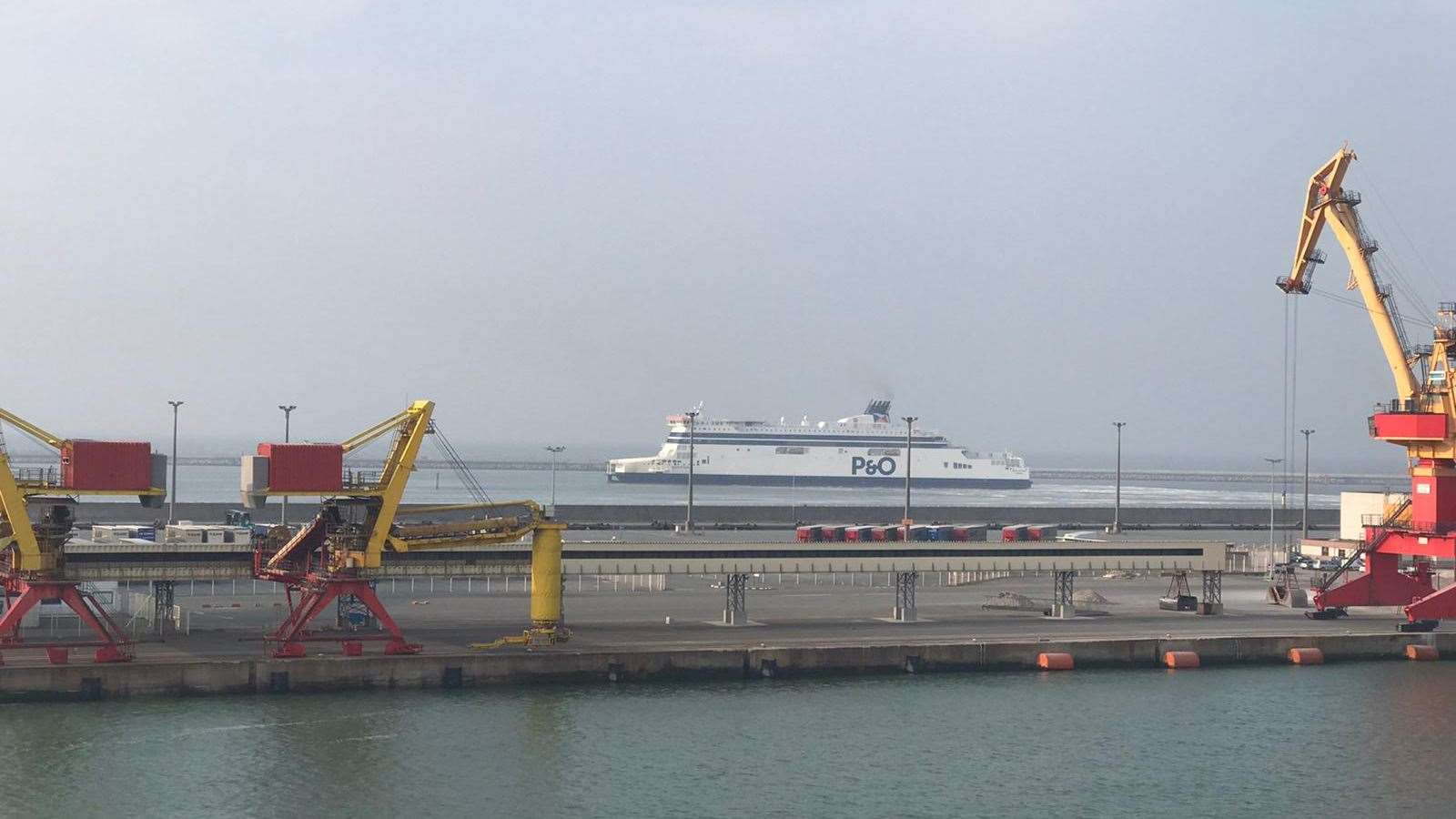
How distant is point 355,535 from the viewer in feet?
171

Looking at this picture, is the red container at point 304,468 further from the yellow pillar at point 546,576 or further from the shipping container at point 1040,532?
the shipping container at point 1040,532

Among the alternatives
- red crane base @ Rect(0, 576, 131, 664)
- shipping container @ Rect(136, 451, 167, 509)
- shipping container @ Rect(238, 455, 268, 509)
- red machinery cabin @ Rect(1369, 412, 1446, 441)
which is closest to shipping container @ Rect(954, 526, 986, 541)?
red machinery cabin @ Rect(1369, 412, 1446, 441)

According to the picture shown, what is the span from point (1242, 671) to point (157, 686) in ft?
126

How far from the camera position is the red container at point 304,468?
51.0 m

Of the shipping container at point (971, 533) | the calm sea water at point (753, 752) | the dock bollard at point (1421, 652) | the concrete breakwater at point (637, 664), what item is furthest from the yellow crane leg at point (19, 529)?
the shipping container at point (971, 533)

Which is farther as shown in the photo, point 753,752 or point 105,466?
point 105,466

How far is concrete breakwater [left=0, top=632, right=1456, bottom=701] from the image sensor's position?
4672 cm

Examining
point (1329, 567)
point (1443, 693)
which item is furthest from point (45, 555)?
point (1329, 567)

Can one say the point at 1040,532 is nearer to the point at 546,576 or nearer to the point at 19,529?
the point at 546,576

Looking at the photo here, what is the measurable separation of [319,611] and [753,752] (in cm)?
1678

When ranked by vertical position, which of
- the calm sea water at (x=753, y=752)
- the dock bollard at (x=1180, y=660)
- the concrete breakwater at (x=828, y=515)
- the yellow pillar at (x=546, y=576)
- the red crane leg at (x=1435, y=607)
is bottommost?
the calm sea water at (x=753, y=752)

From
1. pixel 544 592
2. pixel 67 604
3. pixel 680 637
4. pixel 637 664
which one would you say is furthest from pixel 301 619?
pixel 680 637

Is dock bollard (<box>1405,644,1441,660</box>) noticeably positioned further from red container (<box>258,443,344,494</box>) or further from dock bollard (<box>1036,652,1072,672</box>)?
red container (<box>258,443,344,494</box>)

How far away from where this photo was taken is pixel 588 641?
55.2 metres
